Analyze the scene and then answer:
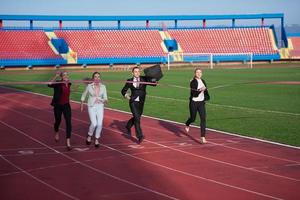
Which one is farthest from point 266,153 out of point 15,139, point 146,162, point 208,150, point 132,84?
point 15,139

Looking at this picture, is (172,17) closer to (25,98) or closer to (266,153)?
(25,98)

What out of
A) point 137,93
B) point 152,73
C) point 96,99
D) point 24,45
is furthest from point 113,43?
point 96,99

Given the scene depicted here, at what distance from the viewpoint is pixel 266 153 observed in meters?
13.2

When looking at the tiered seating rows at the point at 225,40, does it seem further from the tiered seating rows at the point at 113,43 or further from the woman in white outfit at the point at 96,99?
the woman in white outfit at the point at 96,99

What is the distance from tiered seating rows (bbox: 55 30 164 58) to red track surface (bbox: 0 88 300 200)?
55.2m

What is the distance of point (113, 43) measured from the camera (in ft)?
247

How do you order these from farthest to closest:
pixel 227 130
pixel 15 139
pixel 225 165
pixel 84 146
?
pixel 227 130 < pixel 15 139 < pixel 84 146 < pixel 225 165

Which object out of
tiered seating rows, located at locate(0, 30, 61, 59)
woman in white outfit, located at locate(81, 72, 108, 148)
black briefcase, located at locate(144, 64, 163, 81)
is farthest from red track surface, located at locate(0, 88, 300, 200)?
tiered seating rows, located at locate(0, 30, 61, 59)

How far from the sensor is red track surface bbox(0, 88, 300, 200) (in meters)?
9.69

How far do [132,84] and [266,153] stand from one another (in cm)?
372

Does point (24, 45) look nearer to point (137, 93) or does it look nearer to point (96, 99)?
point (137, 93)

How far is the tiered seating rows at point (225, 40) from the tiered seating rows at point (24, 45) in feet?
58.6

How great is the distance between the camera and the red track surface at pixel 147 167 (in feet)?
31.8

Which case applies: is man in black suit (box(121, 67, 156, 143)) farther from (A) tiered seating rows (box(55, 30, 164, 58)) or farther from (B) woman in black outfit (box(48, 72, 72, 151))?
(A) tiered seating rows (box(55, 30, 164, 58))
